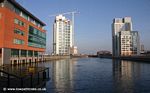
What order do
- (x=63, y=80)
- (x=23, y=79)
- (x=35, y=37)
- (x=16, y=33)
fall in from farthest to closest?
(x=35, y=37) → (x=16, y=33) → (x=63, y=80) → (x=23, y=79)

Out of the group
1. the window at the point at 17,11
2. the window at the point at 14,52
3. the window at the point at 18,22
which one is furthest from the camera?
the window at the point at 17,11

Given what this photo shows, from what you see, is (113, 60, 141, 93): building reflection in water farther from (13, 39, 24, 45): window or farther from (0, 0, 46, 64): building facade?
(13, 39, 24, 45): window

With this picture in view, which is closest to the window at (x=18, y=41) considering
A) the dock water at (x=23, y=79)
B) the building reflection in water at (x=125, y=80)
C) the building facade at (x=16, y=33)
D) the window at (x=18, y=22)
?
the building facade at (x=16, y=33)

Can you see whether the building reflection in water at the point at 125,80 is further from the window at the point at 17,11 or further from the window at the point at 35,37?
the window at the point at 35,37

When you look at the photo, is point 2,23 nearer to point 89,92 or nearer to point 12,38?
point 12,38

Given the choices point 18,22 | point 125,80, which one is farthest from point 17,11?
point 125,80

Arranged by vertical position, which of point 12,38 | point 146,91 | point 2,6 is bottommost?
point 146,91

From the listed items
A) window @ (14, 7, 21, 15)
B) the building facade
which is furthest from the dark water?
window @ (14, 7, 21, 15)

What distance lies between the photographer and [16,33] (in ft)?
331

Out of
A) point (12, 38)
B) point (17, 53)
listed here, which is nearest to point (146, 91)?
point (12, 38)

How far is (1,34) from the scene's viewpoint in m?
87.1

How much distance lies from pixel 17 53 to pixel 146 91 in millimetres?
84755

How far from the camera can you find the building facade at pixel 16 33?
3487 inches

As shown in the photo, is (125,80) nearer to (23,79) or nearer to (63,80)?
(63,80)
